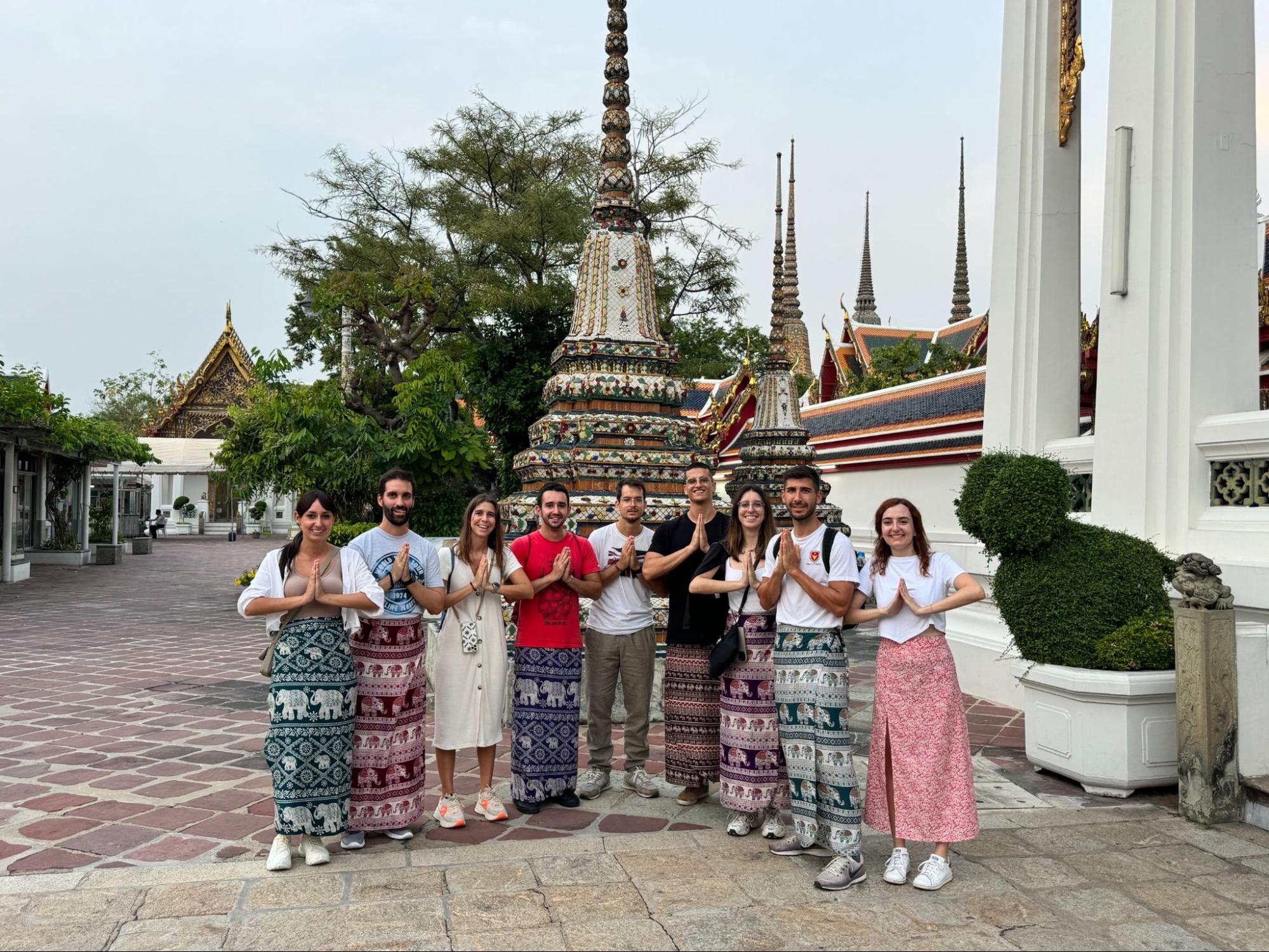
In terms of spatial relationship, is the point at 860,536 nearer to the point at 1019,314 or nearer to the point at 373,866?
the point at 1019,314

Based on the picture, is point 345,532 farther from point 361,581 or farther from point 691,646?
point 361,581

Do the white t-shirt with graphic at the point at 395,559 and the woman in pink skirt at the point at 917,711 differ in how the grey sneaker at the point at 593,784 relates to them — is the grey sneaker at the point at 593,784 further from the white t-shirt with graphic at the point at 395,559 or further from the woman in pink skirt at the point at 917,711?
the woman in pink skirt at the point at 917,711

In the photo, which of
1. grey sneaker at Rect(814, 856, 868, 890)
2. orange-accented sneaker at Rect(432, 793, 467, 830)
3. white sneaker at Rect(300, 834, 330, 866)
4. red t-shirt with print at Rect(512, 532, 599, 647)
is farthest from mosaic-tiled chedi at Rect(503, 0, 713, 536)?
grey sneaker at Rect(814, 856, 868, 890)

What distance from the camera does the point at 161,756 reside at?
5969mm

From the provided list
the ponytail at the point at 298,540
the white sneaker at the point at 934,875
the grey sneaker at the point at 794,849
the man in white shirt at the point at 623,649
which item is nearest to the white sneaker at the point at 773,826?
the grey sneaker at the point at 794,849

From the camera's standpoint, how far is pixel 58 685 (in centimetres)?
824

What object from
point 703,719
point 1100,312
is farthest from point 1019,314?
point 703,719

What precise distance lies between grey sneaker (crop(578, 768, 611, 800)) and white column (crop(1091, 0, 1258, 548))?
369cm

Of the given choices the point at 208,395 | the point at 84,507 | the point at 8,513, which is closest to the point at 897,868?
the point at 8,513

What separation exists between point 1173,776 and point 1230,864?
3.44 feet

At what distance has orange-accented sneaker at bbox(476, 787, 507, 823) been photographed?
15.6 feet

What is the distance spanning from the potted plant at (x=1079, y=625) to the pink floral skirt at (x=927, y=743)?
1563mm

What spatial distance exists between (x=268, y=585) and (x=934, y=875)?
294 cm

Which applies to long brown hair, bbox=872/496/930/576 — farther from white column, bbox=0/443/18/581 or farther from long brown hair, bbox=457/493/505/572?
white column, bbox=0/443/18/581
